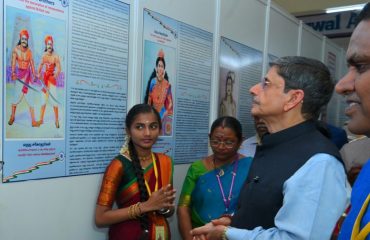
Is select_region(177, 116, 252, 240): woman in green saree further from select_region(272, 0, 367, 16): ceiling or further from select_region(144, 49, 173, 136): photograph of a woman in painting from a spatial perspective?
select_region(272, 0, 367, 16): ceiling

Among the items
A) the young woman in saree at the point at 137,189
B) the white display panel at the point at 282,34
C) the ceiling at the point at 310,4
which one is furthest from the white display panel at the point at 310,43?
the young woman in saree at the point at 137,189

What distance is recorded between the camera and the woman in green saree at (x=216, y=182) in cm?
246

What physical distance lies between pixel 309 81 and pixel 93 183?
134cm

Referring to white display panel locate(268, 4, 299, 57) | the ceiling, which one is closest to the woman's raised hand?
white display panel locate(268, 4, 299, 57)

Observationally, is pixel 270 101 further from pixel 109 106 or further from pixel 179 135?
pixel 179 135

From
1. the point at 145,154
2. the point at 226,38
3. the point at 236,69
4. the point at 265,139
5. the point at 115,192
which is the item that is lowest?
the point at 115,192

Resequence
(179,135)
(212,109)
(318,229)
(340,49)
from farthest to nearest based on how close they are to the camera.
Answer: (340,49), (212,109), (179,135), (318,229)

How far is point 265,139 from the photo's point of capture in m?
1.57

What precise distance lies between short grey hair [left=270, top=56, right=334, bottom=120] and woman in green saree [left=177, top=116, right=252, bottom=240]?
41.5 inches

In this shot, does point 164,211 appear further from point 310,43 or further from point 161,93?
point 310,43

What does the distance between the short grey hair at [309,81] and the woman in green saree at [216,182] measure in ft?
3.46

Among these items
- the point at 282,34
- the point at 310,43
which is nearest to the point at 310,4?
the point at 310,43

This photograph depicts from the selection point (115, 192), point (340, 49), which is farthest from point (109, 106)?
point (340, 49)

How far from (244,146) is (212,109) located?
45 centimetres
